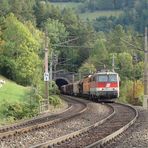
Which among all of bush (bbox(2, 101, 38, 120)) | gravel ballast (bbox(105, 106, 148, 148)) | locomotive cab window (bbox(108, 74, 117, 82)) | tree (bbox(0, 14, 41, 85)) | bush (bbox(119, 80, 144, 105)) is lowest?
bush (bbox(119, 80, 144, 105))

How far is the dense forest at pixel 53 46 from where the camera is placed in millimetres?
76688

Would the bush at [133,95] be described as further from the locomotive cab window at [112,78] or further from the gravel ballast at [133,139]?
the gravel ballast at [133,139]

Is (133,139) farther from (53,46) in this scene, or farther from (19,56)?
(53,46)

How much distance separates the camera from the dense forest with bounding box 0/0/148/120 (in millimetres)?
76688

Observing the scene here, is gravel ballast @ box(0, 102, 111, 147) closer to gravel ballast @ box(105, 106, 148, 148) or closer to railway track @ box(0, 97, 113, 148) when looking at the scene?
railway track @ box(0, 97, 113, 148)

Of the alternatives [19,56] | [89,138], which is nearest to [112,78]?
[19,56]

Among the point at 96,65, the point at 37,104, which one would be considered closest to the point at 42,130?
the point at 37,104

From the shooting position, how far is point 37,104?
3672cm

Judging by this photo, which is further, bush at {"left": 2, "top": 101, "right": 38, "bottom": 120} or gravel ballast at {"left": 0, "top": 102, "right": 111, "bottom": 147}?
bush at {"left": 2, "top": 101, "right": 38, "bottom": 120}

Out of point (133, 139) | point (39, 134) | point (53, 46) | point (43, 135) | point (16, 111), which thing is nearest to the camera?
point (133, 139)

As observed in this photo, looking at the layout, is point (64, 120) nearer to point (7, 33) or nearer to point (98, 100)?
point (98, 100)

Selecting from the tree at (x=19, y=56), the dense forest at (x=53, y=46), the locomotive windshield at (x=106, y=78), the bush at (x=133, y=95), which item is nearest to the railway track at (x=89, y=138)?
the dense forest at (x=53, y=46)

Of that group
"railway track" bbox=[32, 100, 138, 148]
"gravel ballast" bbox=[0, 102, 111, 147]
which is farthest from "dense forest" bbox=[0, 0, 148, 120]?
"railway track" bbox=[32, 100, 138, 148]

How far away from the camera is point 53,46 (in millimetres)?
82375
